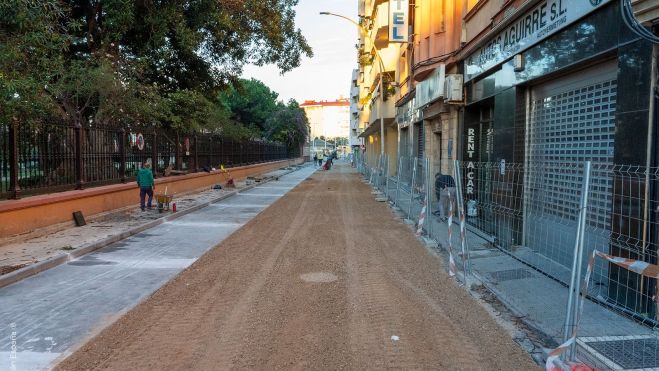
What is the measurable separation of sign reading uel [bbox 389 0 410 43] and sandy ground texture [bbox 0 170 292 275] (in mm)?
10513

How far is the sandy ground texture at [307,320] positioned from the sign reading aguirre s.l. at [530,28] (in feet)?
13.5

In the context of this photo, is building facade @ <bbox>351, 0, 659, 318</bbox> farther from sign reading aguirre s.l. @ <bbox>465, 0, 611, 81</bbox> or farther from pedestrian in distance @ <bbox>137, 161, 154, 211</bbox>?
pedestrian in distance @ <bbox>137, 161, 154, 211</bbox>

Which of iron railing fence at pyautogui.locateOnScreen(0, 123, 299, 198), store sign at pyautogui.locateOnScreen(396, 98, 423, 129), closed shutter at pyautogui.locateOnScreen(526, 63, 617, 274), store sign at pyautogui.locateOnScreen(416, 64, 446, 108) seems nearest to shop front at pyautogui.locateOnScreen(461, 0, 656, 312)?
closed shutter at pyautogui.locateOnScreen(526, 63, 617, 274)

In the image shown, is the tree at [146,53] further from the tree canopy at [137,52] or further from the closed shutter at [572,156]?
the closed shutter at [572,156]

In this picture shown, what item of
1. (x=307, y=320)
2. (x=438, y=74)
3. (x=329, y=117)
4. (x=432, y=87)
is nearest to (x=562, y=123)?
(x=307, y=320)

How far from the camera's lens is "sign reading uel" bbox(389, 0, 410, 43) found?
19922 millimetres

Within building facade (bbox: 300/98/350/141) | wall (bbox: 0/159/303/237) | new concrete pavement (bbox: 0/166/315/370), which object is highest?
building facade (bbox: 300/98/350/141)

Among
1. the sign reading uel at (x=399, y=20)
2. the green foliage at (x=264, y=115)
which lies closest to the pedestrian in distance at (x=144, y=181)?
the sign reading uel at (x=399, y=20)

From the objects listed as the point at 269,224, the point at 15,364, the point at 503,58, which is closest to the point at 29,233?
the point at 269,224

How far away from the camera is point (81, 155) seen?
13.1m

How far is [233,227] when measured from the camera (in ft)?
41.9

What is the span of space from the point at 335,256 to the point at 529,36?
5.15 metres

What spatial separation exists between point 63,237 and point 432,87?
1122cm

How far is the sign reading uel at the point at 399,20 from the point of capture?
19.9 metres
